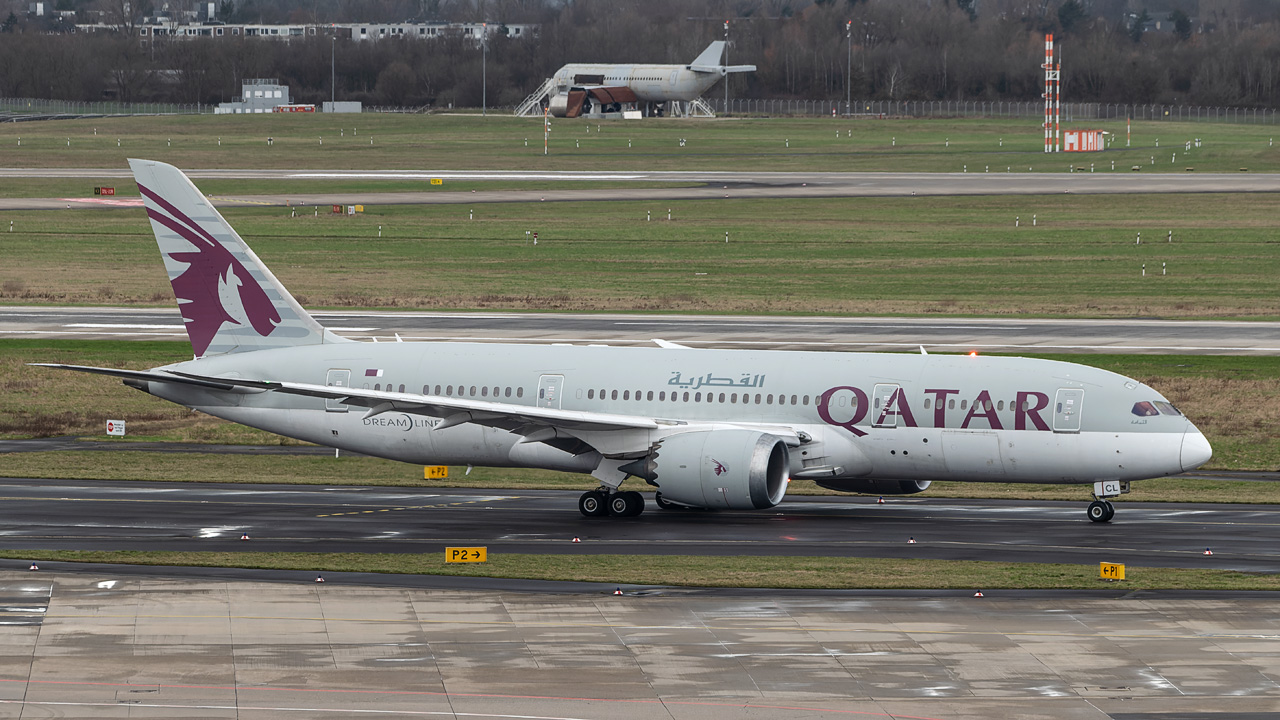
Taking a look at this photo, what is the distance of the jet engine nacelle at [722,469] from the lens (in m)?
38.0

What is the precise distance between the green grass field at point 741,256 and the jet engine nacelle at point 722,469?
42171mm

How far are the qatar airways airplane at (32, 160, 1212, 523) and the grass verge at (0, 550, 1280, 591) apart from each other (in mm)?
4240

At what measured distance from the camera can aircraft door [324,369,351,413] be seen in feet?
143

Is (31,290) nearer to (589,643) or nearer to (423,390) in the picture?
(423,390)

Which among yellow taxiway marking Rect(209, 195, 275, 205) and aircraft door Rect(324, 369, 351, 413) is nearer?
aircraft door Rect(324, 369, 351, 413)

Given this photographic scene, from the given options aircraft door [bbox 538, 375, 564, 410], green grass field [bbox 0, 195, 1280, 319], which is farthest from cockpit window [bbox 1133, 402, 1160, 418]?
green grass field [bbox 0, 195, 1280, 319]

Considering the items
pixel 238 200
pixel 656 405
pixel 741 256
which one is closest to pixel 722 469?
pixel 656 405

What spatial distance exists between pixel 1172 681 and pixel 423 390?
23279 mm

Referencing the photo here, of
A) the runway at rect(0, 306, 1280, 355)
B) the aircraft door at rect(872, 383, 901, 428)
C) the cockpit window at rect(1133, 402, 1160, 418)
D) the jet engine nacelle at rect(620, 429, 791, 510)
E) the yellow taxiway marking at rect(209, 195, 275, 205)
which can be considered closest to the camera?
the jet engine nacelle at rect(620, 429, 791, 510)

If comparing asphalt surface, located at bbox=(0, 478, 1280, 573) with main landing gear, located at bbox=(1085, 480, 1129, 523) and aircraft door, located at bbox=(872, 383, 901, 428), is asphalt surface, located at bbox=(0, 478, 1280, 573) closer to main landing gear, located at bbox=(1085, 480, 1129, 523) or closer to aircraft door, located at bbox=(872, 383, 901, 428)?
main landing gear, located at bbox=(1085, 480, 1129, 523)

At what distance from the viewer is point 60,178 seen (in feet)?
478

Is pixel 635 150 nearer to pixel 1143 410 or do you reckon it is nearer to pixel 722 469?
pixel 1143 410

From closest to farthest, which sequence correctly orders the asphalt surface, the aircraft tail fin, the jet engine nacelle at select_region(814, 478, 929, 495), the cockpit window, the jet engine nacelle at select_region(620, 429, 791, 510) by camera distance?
the asphalt surface, the jet engine nacelle at select_region(620, 429, 791, 510), the cockpit window, the jet engine nacelle at select_region(814, 478, 929, 495), the aircraft tail fin

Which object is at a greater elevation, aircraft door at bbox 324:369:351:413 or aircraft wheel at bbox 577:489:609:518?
aircraft door at bbox 324:369:351:413
